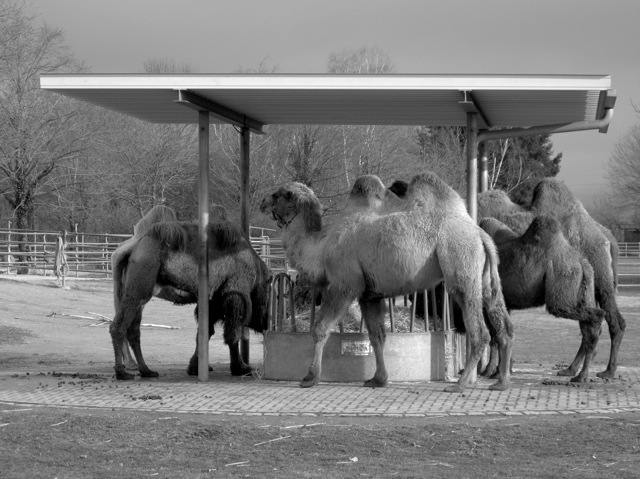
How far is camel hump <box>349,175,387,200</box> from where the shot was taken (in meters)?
11.5

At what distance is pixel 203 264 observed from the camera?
477 inches

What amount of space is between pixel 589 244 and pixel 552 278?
924 mm

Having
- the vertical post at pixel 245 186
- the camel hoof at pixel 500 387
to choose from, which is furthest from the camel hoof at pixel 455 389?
the vertical post at pixel 245 186

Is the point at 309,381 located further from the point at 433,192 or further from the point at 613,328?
the point at 613,328

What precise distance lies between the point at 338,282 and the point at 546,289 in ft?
8.20

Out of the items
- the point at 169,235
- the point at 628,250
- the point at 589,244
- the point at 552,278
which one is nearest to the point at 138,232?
the point at 169,235

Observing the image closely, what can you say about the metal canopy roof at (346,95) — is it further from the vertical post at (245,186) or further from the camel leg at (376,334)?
the camel leg at (376,334)

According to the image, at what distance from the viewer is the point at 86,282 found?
3216 centimetres

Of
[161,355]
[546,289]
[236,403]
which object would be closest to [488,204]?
[546,289]

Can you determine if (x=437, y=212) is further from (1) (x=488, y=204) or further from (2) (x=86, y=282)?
(2) (x=86, y=282)

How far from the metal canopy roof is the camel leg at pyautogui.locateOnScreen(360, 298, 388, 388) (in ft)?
7.69

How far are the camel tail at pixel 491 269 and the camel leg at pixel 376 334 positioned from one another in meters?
1.21

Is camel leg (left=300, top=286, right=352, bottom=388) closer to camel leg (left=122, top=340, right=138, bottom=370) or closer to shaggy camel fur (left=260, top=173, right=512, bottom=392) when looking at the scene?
shaggy camel fur (left=260, top=173, right=512, bottom=392)

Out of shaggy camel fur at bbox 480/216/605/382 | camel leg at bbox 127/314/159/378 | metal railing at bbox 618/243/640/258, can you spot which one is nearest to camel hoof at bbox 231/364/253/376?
camel leg at bbox 127/314/159/378
